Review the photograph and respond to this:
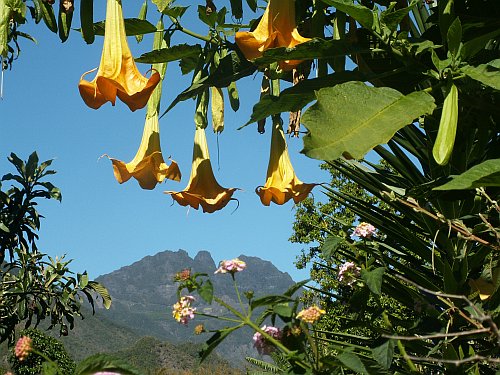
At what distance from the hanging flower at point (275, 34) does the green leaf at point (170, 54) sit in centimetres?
19

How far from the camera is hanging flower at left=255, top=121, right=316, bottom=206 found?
1299mm

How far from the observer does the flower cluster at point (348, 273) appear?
1354 mm

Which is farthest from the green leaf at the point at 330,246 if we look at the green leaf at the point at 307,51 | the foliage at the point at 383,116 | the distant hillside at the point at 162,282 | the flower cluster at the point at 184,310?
the distant hillside at the point at 162,282

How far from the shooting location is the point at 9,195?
28.9ft

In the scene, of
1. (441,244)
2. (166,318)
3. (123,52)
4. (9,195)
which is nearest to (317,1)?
(123,52)

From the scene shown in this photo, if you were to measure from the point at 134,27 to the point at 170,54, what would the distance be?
3.3 inches

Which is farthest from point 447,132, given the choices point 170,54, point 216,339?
point 170,54

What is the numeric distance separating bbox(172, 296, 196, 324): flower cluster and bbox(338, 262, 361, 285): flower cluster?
0.29 m

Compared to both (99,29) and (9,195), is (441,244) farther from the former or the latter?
(9,195)

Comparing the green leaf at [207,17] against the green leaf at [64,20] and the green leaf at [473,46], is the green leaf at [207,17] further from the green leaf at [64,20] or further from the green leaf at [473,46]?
the green leaf at [473,46]

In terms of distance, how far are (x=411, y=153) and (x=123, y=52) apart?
109 centimetres

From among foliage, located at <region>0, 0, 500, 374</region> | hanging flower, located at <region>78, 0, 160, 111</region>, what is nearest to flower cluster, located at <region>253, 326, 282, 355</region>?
foliage, located at <region>0, 0, 500, 374</region>

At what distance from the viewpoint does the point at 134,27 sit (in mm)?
1252

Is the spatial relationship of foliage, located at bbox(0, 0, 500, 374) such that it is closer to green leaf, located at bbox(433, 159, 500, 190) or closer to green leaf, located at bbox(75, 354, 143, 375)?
green leaf, located at bbox(433, 159, 500, 190)
